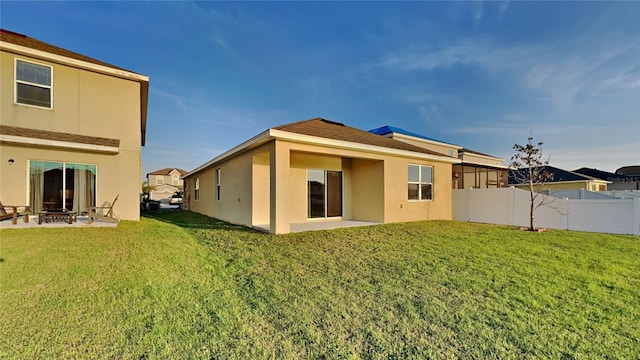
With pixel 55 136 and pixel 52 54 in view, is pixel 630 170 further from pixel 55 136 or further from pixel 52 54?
pixel 52 54

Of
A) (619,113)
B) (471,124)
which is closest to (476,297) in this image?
(619,113)

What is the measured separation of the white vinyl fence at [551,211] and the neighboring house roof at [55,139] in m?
16.8

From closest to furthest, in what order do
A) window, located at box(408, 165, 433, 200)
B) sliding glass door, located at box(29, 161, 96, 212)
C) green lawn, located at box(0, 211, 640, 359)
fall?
green lawn, located at box(0, 211, 640, 359) → sliding glass door, located at box(29, 161, 96, 212) → window, located at box(408, 165, 433, 200)

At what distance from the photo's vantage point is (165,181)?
57.9 m

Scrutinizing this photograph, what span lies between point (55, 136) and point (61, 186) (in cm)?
181

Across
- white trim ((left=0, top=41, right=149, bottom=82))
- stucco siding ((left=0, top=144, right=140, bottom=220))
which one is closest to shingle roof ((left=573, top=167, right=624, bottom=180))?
stucco siding ((left=0, top=144, right=140, bottom=220))

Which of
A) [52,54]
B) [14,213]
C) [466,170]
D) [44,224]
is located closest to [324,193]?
[44,224]

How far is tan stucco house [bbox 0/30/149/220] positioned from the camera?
9.26 meters

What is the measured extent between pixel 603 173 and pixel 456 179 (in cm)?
2542

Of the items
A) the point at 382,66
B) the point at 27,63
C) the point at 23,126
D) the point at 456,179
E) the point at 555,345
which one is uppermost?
the point at 382,66

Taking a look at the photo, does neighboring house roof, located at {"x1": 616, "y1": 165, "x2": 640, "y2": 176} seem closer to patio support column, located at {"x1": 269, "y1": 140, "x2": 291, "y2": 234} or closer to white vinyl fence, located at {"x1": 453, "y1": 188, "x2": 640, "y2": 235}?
white vinyl fence, located at {"x1": 453, "y1": 188, "x2": 640, "y2": 235}

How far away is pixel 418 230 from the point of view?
9.55 m

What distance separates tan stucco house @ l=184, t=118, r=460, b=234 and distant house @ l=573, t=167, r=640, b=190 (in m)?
27.2

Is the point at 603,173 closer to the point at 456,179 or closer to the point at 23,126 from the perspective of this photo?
the point at 456,179
